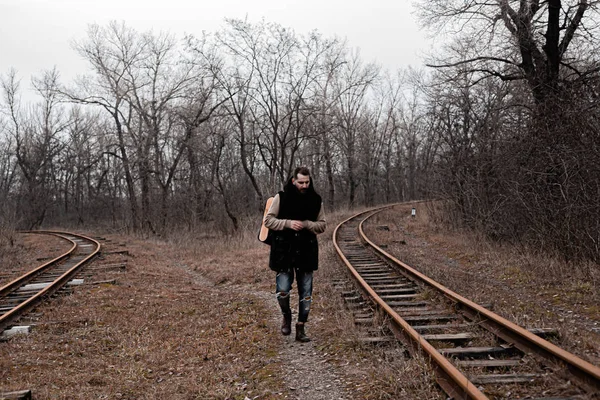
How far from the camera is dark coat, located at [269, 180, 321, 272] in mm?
5645

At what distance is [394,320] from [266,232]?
181 centimetres

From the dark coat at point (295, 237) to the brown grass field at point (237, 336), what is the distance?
102cm

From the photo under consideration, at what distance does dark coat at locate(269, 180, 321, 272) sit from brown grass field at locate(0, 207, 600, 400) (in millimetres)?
1018

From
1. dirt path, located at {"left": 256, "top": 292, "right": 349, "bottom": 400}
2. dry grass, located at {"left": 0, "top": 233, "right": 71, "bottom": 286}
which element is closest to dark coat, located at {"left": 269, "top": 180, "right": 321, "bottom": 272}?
dirt path, located at {"left": 256, "top": 292, "right": 349, "bottom": 400}

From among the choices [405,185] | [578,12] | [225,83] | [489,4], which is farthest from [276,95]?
[405,185]

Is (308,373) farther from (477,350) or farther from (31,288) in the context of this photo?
(31,288)

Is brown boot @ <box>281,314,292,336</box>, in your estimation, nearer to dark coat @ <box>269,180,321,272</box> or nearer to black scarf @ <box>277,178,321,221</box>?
dark coat @ <box>269,180,321,272</box>

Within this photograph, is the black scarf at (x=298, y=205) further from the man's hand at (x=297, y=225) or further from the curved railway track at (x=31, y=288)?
the curved railway track at (x=31, y=288)

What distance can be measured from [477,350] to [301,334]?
2179 millimetres

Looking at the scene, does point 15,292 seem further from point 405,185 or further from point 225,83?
point 405,185

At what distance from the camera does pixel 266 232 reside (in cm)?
582

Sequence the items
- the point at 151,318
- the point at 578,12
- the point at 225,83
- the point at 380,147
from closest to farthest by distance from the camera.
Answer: the point at 151,318 < the point at 578,12 < the point at 225,83 < the point at 380,147

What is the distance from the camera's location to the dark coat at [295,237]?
18.5ft

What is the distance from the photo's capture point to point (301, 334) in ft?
19.7
